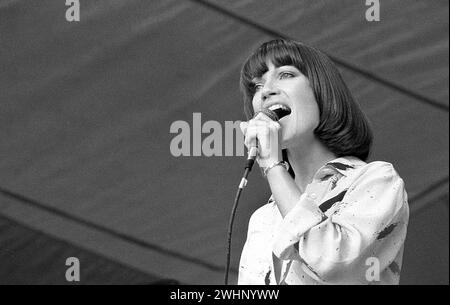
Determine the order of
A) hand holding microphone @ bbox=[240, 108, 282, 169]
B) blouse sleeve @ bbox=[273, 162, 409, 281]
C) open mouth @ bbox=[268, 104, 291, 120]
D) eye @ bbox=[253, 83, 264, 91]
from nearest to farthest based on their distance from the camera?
1. blouse sleeve @ bbox=[273, 162, 409, 281]
2. hand holding microphone @ bbox=[240, 108, 282, 169]
3. open mouth @ bbox=[268, 104, 291, 120]
4. eye @ bbox=[253, 83, 264, 91]

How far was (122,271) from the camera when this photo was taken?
3.45m

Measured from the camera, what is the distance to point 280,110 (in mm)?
1799

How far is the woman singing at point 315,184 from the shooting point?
1.60m

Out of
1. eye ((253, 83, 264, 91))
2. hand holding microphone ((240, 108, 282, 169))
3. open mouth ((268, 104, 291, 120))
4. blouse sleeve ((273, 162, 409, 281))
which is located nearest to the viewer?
blouse sleeve ((273, 162, 409, 281))

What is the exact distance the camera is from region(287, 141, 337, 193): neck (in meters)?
1.87

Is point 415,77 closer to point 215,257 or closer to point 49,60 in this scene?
point 215,257

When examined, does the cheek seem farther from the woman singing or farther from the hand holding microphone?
the hand holding microphone

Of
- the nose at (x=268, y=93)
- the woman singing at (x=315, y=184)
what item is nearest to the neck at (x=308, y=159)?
the woman singing at (x=315, y=184)

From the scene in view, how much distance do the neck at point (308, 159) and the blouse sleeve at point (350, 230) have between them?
168 mm

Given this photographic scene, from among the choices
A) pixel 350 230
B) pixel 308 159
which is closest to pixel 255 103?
pixel 308 159

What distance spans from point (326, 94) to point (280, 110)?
111 mm

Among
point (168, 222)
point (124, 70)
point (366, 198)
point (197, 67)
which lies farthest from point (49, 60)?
point (366, 198)

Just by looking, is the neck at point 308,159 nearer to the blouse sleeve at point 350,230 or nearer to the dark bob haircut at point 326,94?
the dark bob haircut at point 326,94

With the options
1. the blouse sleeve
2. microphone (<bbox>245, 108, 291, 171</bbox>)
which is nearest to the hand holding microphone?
microphone (<bbox>245, 108, 291, 171</bbox>)
